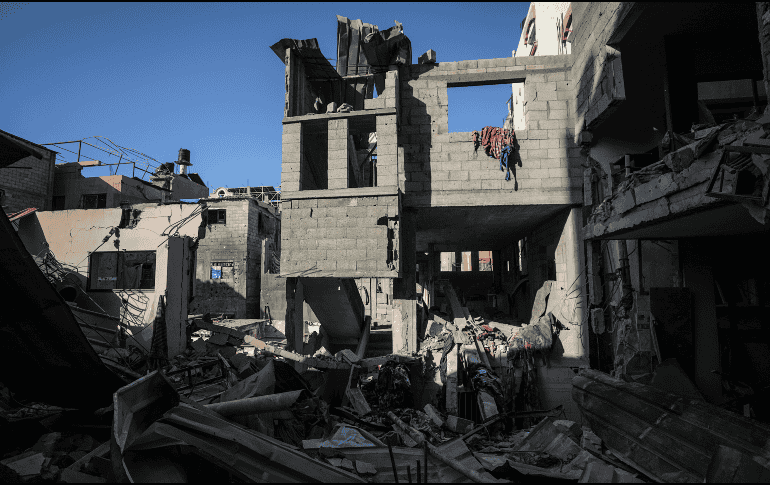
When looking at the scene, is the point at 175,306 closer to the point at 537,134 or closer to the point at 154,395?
the point at 154,395

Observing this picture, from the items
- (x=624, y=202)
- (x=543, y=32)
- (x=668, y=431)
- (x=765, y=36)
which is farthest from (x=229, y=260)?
(x=765, y=36)

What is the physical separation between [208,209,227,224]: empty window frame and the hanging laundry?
1620 centimetres

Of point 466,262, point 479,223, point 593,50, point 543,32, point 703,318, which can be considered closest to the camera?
point 703,318

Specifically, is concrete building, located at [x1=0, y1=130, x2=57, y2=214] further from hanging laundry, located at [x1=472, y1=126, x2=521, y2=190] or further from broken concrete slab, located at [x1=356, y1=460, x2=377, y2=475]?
broken concrete slab, located at [x1=356, y1=460, x2=377, y2=475]

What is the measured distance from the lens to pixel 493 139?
1051cm

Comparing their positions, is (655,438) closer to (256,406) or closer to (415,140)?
(256,406)

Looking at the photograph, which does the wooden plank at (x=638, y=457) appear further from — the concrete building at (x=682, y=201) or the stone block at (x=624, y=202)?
the stone block at (x=624, y=202)

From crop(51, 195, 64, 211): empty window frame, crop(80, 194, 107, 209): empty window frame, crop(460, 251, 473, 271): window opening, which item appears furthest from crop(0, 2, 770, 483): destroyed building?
crop(460, 251, 473, 271): window opening

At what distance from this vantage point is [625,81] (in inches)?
265

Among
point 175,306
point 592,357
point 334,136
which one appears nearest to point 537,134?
point 334,136

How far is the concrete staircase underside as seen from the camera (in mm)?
11492

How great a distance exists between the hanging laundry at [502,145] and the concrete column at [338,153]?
361 cm

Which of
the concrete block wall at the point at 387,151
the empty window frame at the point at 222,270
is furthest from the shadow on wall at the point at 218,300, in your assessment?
the concrete block wall at the point at 387,151

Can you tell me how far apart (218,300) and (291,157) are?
45.4ft
